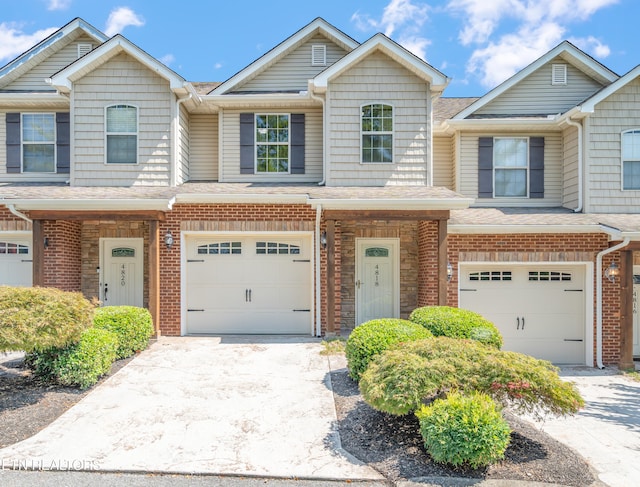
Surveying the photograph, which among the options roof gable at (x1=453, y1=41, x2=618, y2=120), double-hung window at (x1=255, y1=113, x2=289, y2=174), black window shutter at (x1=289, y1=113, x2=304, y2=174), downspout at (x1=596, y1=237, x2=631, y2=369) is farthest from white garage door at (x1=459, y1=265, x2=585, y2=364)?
double-hung window at (x1=255, y1=113, x2=289, y2=174)

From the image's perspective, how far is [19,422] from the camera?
5516mm

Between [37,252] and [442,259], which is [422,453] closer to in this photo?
[442,259]

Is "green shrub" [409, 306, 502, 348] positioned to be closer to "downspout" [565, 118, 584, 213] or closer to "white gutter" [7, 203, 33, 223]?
"downspout" [565, 118, 584, 213]

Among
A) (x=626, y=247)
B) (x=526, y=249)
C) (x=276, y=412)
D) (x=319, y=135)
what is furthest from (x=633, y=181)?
(x=276, y=412)

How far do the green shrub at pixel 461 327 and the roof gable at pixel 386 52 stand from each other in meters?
5.69

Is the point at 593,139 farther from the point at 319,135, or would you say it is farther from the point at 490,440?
the point at 490,440

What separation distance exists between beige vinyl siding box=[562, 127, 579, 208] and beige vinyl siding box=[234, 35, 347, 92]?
248 inches

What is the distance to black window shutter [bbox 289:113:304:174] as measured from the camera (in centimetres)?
1138

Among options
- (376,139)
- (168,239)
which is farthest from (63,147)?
(376,139)

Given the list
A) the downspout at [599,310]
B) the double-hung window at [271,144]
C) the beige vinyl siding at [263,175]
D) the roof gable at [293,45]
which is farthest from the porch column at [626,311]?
the roof gable at [293,45]

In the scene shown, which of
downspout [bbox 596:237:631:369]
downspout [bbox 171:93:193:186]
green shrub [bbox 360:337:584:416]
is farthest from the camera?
downspout [bbox 171:93:193:186]

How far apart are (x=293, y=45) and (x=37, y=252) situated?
763cm

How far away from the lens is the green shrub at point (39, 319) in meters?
5.86

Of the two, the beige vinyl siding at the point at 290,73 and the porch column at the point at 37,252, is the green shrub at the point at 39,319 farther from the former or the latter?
the beige vinyl siding at the point at 290,73
